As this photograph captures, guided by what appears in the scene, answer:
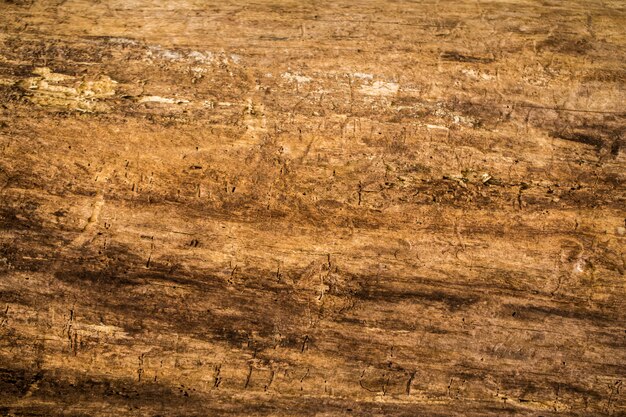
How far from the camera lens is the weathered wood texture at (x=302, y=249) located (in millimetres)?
2594

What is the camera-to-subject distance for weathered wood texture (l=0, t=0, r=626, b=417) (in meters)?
2.59

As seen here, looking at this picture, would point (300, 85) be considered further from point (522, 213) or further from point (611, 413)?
point (611, 413)

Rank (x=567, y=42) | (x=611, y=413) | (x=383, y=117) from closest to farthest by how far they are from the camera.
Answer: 1. (x=611, y=413)
2. (x=383, y=117)
3. (x=567, y=42)

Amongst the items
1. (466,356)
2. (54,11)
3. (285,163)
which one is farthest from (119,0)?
(466,356)

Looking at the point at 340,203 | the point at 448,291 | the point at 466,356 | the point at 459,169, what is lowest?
the point at 466,356

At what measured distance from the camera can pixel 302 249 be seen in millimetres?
2631

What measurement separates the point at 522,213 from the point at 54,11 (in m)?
2.85

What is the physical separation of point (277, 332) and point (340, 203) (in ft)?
2.35

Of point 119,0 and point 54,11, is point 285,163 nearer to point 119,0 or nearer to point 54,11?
point 119,0

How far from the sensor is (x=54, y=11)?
3.05m

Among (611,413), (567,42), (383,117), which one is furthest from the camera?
(567,42)

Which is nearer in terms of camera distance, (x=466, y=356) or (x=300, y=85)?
(x=466, y=356)

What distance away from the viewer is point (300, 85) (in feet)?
9.30

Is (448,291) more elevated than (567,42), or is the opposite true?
(567,42)
